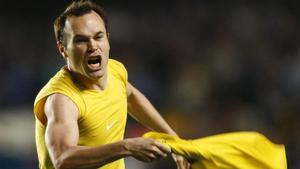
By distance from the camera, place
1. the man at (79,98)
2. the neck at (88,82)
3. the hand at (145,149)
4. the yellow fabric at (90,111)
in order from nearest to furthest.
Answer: the hand at (145,149) < the man at (79,98) < the yellow fabric at (90,111) < the neck at (88,82)

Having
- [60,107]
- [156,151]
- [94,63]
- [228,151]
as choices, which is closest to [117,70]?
[94,63]

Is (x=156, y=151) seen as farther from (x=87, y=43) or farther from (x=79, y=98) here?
(x=87, y=43)

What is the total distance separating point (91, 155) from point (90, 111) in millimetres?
507

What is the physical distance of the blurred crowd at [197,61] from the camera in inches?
250

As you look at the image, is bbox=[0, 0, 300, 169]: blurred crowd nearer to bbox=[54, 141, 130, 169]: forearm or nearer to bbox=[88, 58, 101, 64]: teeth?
bbox=[88, 58, 101, 64]: teeth

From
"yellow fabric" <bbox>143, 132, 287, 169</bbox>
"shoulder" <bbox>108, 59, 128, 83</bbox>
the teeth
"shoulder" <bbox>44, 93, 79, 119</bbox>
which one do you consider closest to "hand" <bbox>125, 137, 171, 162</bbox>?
"yellow fabric" <bbox>143, 132, 287, 169</bbox>

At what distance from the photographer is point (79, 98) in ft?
11.0

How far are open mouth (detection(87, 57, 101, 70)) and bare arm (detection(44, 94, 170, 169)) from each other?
223mm

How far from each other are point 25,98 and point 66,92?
11.5 feet

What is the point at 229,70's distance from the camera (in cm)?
695

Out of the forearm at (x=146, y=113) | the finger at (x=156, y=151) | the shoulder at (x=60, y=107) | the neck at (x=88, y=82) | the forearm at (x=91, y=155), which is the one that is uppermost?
the neck at (x=88, y=82)

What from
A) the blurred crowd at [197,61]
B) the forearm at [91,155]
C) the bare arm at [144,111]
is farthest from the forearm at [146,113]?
the blurred crowd at [197,61]

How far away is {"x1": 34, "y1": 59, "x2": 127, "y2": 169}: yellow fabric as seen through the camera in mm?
3324

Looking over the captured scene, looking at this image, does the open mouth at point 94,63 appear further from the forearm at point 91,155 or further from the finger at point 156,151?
the finger at point 156,151
